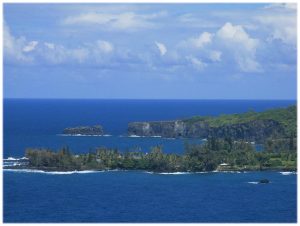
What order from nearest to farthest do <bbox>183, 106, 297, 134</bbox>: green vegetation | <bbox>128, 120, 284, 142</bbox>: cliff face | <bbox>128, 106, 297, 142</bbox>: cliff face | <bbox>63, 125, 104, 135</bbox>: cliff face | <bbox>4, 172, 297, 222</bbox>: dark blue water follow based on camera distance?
<bbox>4, 172, 297, 222</bbox>: dark blue water → <bbox>183, 106, 297, 134</bbox>: green vegetation → <bbox>128, 106, 297, 142</bbox>: cliff face → <bbox>128, 120, 284, 142</bbox>: cliff face → <bbox>63, 125, 104, 135</bbox>: cliff face

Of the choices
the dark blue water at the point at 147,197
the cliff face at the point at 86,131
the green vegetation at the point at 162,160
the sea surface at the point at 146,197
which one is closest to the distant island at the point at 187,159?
the green vegetation at the point at 162,160

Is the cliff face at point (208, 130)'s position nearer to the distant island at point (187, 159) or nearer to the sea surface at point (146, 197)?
the distant island at point (187, 159)

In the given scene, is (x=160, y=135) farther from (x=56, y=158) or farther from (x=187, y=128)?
(x=56, y=158)

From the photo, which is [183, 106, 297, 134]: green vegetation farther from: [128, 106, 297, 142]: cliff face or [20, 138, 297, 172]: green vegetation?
[20, 138, 297, 172]: green vegetation

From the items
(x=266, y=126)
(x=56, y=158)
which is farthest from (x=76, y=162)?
(x=266, y=126)

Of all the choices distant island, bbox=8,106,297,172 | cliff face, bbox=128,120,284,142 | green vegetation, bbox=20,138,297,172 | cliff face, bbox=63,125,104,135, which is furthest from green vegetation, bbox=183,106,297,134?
green vegetation, bbox=20,138,297,172

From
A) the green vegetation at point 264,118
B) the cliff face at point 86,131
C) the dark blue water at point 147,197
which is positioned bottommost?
the dark blue water at point 147,197
